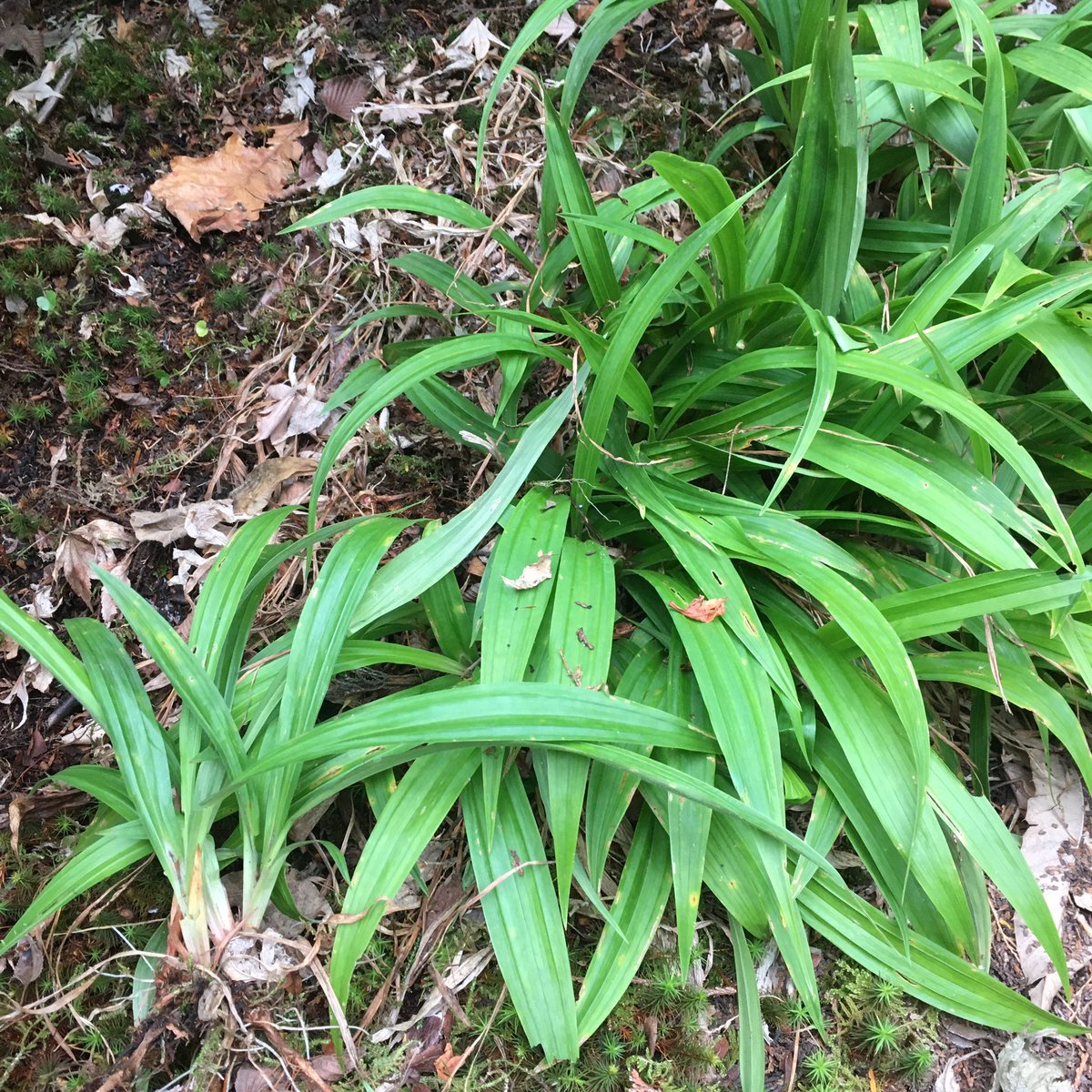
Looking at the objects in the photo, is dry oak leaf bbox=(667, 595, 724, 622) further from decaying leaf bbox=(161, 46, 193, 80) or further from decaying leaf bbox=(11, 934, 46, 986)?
decaying leaf bbox=(161, 46, 193, 80)

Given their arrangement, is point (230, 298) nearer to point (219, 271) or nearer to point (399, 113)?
point (219, 271)

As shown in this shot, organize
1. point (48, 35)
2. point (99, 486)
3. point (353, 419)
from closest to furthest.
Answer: point (353, 419)
point (99, 486)
point (48, 35)

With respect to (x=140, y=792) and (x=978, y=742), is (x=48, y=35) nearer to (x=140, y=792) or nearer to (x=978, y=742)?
(x=140, y=792)

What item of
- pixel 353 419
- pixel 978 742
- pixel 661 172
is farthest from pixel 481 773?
pixel 661 172

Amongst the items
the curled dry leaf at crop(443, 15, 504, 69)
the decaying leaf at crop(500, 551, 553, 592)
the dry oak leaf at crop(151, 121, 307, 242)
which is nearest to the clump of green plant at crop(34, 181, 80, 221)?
the dry oak leaf at crop(151, 121, 307, 242)

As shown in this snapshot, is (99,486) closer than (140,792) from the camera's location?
No

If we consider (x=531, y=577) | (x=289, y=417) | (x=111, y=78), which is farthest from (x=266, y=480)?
(x=111, y=78)
